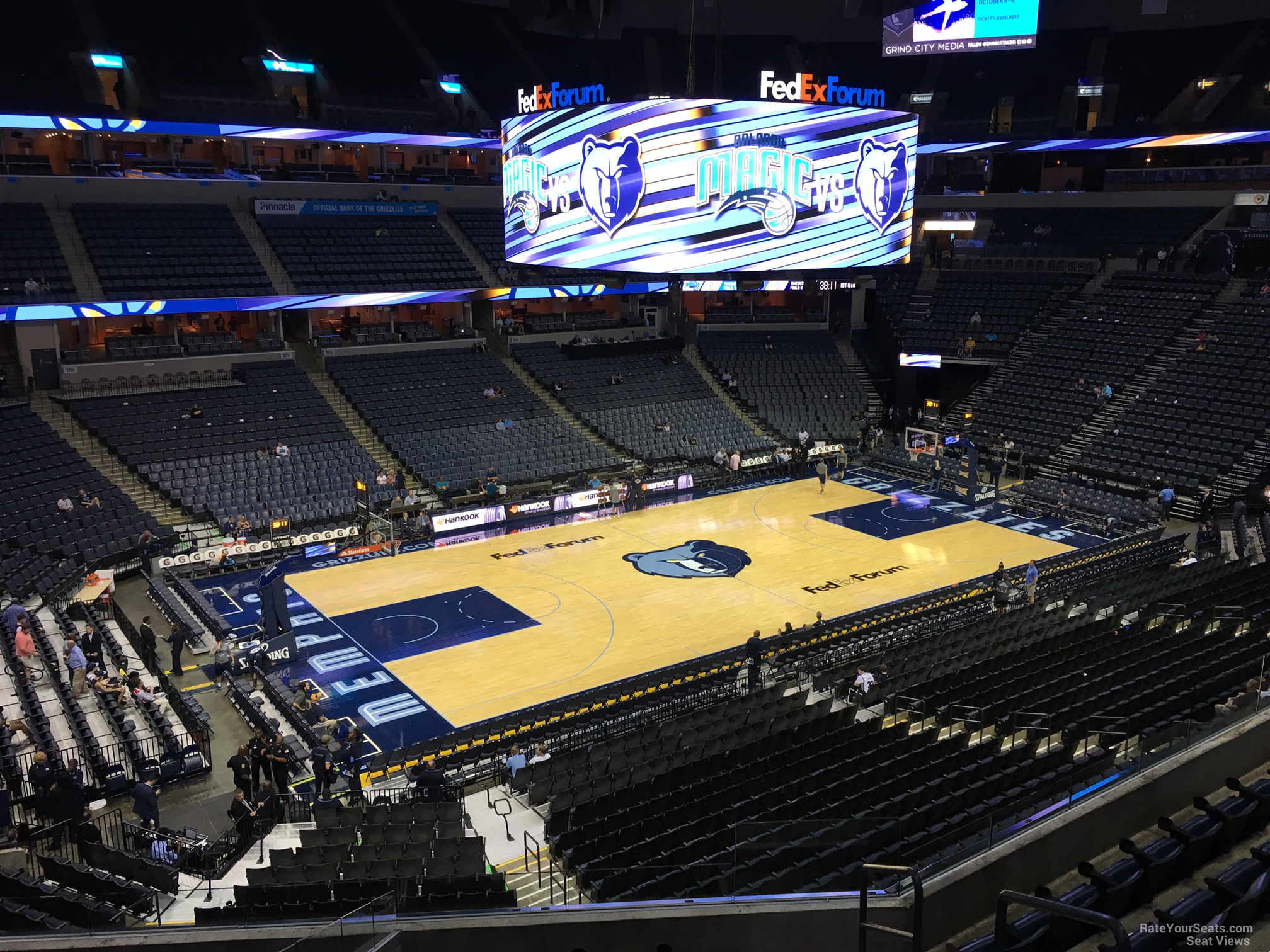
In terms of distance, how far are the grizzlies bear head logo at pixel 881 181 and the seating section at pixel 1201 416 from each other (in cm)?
1756

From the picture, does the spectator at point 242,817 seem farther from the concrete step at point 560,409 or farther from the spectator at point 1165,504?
the spectator at point 1165,504

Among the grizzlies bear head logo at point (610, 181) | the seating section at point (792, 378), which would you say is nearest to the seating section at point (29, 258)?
the grizzlies bear head logo at point (610, 181)

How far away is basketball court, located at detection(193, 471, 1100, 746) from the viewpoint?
2156 centimetres

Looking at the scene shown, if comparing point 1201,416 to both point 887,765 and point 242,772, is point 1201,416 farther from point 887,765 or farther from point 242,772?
point 242,772

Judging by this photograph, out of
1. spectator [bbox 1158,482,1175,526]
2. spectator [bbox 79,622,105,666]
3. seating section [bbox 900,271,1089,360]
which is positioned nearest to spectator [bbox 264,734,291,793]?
spectator [bbox 79,622,105,666]

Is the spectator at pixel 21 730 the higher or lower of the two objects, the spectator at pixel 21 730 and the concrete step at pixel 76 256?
the lower

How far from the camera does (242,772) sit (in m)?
15.4

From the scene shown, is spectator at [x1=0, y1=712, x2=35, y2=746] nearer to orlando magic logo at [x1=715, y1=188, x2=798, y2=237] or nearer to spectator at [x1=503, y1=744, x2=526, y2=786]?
spectator at [x1=503, y1=744, x2=526, y2=786]

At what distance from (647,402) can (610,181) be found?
21.7 m

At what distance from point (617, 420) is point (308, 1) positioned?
953 inches

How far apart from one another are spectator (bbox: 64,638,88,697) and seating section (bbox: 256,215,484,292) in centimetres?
2260

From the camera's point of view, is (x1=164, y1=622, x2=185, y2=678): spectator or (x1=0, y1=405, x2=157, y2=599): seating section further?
(x1=0, y1=405, x2=157, y2=599): seating section

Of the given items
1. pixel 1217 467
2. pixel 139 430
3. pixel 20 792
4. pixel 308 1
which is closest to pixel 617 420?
pixel 139 430

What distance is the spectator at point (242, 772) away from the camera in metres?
15.3
